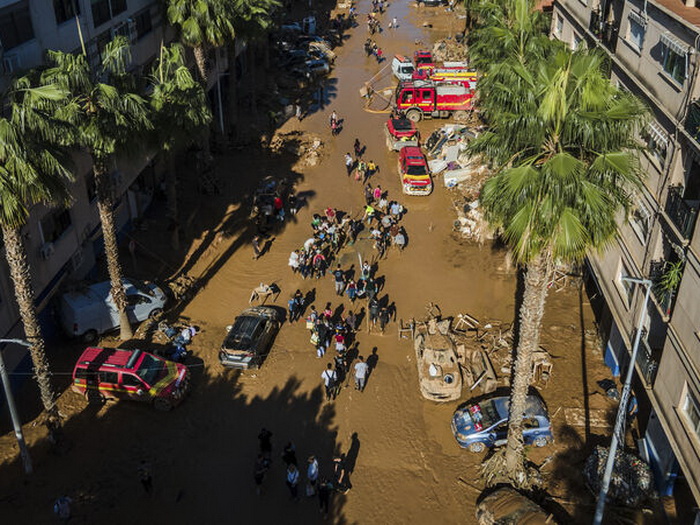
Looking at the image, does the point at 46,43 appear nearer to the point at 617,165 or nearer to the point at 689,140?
the point at 617,165

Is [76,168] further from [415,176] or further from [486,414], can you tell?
[415,176]

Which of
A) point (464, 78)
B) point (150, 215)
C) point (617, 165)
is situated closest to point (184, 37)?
point (150, 215)

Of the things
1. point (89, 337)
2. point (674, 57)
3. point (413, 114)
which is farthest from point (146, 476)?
point (413, 114)

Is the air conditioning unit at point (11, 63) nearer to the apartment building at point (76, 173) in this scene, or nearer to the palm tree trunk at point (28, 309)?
the apartment building at point (76, 173)

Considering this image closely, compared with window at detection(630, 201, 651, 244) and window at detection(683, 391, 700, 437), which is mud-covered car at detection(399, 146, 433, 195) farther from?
window at detection(683, 391, 700, 437)

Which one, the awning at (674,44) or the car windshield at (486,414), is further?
the car windshield at (486,414)

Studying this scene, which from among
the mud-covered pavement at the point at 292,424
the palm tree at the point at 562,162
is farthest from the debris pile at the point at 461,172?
the palm tree at the point at 562,162
